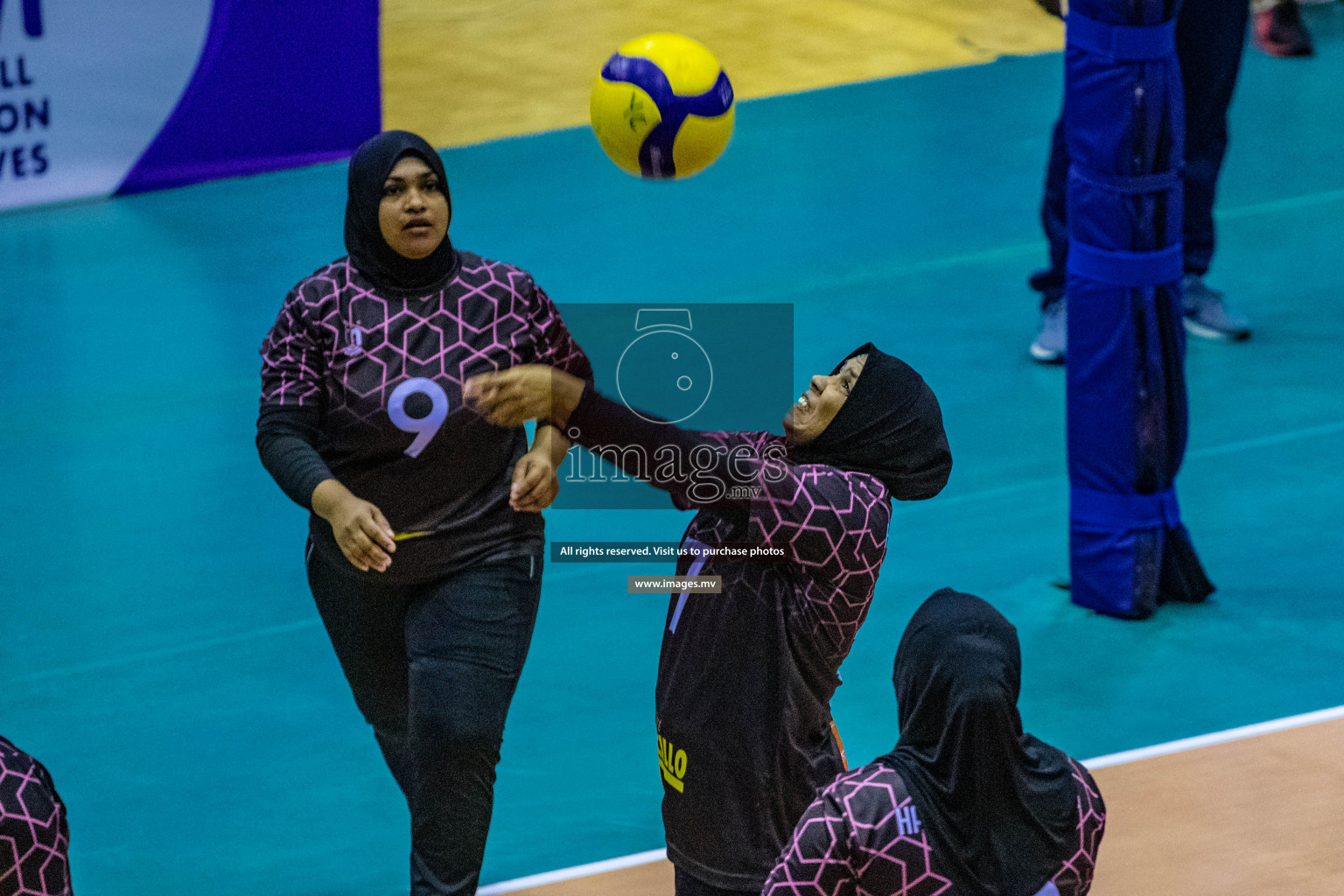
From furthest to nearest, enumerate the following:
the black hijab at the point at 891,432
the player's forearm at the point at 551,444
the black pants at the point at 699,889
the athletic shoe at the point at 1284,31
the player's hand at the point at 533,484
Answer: the athletic shoe at the point at 1284,31 → the player's forearm at the point at 551,444 → the player's hand at the point at 533,484 → the black pants at the point at 699,889 → the black hijab at the point at 891,432

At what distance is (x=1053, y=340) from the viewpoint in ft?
27.8

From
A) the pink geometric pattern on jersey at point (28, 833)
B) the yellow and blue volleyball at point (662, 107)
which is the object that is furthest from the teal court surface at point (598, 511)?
the yellow and blue volleyball at point (662, 107)

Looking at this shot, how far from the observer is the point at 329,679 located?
609cm

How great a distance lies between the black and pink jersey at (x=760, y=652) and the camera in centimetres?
353

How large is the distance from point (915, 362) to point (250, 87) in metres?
4.91

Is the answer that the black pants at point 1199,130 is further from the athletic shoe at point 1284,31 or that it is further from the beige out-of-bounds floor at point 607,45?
the athletic shoe at point 1284,31

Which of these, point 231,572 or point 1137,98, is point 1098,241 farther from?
point 231,572

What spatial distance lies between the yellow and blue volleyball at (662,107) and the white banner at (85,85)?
20.4 feet

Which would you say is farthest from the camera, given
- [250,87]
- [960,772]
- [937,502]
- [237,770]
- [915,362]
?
[250,87]

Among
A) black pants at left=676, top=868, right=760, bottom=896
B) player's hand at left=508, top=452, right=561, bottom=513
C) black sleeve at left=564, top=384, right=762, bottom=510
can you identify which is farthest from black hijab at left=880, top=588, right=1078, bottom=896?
player's hand at left=508, top=452, right=561, bottom=513

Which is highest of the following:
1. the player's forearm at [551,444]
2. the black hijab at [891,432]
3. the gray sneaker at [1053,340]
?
the black hijab at [891,432]

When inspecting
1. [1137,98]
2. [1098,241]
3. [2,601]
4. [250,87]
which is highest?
[1137,98]

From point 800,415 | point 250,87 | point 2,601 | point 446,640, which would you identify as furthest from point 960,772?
point 250,87

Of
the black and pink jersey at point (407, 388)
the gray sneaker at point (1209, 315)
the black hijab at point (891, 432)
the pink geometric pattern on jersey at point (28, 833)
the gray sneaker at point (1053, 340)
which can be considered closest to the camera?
the pink geometric pattern on jersey at point (28, 833)
